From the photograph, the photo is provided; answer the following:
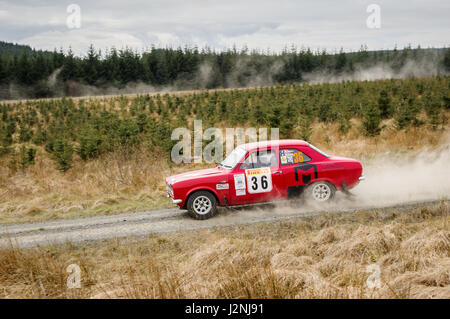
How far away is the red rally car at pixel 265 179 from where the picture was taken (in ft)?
27.6

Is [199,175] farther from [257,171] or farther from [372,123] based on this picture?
[372,123]

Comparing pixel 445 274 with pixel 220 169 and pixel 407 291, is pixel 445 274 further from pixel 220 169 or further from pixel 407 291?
pixel 220 169

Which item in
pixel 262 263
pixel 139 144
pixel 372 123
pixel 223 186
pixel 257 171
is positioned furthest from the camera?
pixel 139 144

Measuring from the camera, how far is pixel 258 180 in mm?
8508

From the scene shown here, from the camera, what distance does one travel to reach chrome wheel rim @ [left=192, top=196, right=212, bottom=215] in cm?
851

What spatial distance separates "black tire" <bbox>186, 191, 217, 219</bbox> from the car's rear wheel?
239 centimetres

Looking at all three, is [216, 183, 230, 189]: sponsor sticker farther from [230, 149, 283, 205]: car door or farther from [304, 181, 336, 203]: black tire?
[304, 181, 336, 203]: black tire

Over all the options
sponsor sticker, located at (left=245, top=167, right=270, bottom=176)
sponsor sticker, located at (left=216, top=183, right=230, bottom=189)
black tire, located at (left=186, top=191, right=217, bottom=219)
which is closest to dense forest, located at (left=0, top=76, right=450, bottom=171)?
black tire, located at (left=186, top=191, right=217, bottom=219)

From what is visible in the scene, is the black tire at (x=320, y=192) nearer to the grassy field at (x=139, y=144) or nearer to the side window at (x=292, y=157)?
the side window at (x=292, y=157)

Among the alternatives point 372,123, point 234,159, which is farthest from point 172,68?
point 234,159

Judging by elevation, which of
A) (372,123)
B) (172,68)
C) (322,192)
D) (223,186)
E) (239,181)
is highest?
(172,68)

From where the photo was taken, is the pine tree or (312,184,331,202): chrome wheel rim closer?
(312,184,331,202): chrome wheel rim

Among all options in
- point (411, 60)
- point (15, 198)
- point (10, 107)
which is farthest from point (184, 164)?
point (411, 60)

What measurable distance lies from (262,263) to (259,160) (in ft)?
12.2
